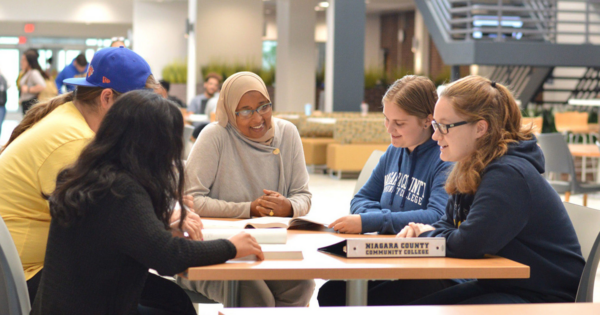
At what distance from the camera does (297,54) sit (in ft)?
45.2

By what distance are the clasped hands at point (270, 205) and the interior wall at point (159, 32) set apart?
546 inches

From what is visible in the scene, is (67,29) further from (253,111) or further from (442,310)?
(442,310)

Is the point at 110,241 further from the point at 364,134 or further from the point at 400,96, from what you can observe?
the point at 364,134

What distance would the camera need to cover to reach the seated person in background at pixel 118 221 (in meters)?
1.40

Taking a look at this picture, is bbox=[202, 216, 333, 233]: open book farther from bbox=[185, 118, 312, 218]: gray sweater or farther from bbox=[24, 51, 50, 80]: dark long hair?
bbox=[24, 51, 50, 80]: dark long hair

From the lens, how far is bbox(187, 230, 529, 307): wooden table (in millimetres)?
1458

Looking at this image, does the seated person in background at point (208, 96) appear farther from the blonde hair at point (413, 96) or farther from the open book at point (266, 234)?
the open book at point (266, 234)

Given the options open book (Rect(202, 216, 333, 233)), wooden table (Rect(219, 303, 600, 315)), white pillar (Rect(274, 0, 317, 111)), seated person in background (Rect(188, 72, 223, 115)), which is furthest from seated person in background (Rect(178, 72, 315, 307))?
white pillar (Rect(274, 0, 317, 111))

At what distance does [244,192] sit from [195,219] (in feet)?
2.23

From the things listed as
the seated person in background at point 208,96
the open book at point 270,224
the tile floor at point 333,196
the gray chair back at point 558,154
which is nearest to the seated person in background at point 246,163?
the open book at point 270,224

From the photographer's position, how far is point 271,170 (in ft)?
8.41

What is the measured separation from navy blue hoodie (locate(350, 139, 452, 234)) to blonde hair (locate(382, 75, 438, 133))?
0.40 feet

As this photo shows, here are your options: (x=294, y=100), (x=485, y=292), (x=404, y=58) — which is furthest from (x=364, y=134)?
(x=404, y=58)

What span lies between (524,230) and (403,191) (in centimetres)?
65
